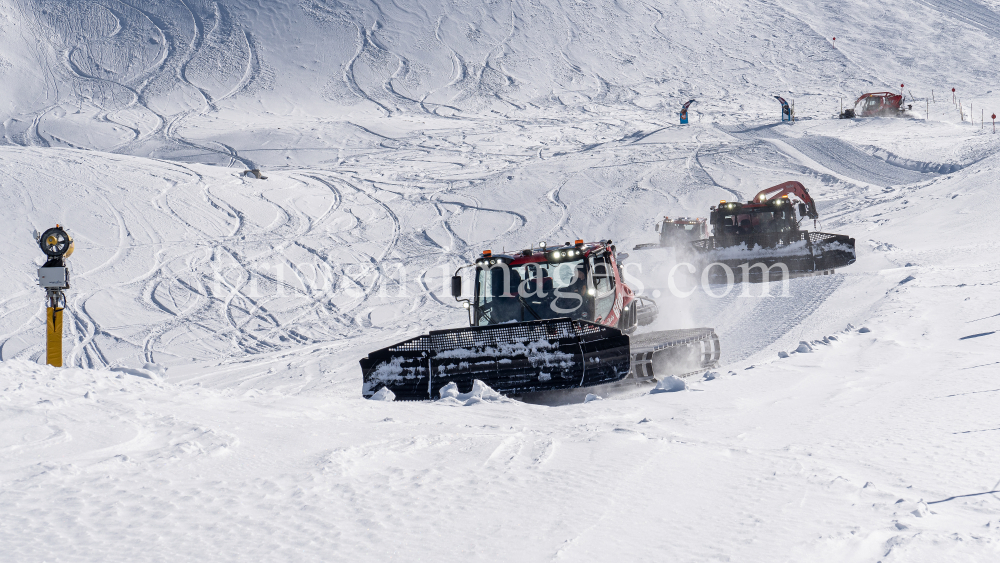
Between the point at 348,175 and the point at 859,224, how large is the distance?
49.3 feet

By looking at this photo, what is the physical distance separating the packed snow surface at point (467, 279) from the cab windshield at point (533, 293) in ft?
6.01

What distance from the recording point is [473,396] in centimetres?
672

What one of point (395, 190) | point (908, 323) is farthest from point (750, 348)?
point (395, 190)

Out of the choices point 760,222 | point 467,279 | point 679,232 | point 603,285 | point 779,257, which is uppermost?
point 760,222

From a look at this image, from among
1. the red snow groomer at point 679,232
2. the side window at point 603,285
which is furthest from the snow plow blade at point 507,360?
the red snow groomer at point 679,232

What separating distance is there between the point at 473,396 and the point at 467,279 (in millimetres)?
Answer: 11662

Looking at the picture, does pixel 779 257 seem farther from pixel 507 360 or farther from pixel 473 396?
pixel 473 396

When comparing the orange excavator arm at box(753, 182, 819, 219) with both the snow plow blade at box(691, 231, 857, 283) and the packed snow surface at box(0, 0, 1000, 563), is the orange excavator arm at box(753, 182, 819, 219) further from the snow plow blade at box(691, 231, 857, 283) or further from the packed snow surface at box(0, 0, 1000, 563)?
the packed snow surface at box(0, 0, 1000, 563)

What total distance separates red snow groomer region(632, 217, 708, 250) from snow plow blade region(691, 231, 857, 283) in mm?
2001

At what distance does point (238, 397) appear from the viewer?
587cm

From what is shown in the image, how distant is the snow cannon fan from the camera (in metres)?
7.77

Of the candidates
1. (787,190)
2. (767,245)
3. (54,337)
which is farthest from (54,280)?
(787,190)

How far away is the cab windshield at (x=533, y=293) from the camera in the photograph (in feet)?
30.1

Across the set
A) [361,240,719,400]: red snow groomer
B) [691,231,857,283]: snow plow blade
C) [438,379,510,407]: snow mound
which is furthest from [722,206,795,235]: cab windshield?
[438,379,510,407]: snow mound
